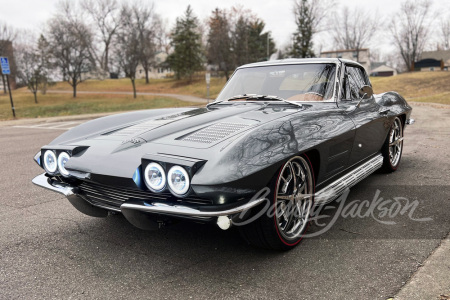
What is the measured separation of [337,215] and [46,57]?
39.4 m

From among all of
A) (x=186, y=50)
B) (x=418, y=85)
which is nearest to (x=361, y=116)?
(x=418, y=85)

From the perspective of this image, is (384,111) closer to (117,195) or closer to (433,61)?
(117,195)

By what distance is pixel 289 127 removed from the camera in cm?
264

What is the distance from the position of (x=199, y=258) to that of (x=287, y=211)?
0.73 metres

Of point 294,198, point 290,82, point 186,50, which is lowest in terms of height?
point 294,198

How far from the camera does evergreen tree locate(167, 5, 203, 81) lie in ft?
176

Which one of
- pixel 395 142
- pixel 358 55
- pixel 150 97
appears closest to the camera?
pixel 395 142

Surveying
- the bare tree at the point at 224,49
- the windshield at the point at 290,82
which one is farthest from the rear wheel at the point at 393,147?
the bare tree at the point at 224,49

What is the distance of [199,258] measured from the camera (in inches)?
104

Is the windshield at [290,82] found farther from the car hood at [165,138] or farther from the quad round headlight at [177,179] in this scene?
the quad round headlight at [177,179]

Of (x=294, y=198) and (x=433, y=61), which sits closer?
(x=294, y=198)

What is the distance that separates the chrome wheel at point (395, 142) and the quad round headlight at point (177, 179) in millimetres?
3497

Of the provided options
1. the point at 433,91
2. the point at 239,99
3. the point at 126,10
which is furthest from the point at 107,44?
the point at 239,99

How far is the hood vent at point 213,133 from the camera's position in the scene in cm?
251
